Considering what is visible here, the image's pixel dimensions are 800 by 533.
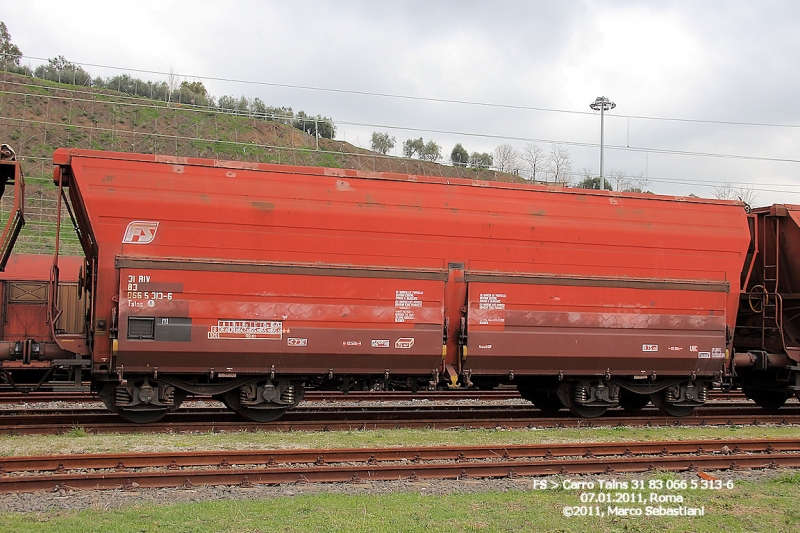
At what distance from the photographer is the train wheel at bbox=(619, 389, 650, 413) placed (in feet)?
48.1

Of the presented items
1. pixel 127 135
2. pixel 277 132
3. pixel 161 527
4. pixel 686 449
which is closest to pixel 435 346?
pixel 686 449

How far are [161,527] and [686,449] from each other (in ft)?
26.7

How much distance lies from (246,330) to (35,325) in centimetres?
745

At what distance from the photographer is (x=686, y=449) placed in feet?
34.7

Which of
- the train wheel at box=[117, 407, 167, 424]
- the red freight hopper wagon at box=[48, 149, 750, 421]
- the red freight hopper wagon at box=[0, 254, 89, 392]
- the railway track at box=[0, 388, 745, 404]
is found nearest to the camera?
the red freight hopper wagon at box=[0, 254, 89, 392]

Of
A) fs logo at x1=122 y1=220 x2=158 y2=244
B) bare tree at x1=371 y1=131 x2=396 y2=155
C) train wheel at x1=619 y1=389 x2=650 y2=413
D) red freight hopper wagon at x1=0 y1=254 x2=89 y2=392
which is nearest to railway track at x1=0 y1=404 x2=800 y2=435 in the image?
train wheel at x1=619 y1=389 x2=650 y2=413

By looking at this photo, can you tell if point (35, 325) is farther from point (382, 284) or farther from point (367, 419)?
point (382, 284)

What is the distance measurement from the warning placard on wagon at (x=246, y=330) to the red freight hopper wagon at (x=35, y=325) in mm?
2261

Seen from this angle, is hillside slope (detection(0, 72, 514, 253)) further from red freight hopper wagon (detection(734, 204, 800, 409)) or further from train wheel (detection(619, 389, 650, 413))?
red freight hopper wagon (detection(734, 204, 800, 409))

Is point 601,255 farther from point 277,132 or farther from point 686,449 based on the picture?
point 277,132

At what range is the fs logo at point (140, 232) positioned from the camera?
11023 millimetres

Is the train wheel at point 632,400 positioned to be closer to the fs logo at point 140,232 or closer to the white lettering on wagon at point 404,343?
the white lettering on wagon at point 404,343

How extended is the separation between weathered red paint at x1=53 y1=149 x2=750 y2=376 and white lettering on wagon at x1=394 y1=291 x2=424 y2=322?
27mm

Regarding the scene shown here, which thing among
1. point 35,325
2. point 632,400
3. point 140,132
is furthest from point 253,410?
point 140,132
